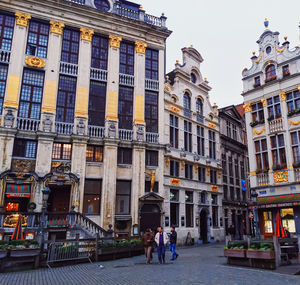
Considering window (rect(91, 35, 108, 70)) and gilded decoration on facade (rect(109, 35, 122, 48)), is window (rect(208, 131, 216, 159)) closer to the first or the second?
gilded decoration on facade (rect(109, 35, 122, 48))

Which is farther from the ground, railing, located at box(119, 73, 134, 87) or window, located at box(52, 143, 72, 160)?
railing, located at box(119, 73, 134, 87)

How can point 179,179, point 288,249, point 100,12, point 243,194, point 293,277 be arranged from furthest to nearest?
point 243,194 → point 179,179 → point 100,12 → point 288,249 → point 293,277

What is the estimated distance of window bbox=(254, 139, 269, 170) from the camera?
26.0 metres

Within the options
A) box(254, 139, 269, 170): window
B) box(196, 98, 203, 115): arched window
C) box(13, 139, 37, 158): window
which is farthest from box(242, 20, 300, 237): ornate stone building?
box(13, 139, 37, 158): window

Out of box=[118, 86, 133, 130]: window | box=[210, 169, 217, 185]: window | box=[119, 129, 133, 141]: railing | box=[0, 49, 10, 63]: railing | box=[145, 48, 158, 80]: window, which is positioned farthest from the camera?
box=[210, 169, 217, 185]: window

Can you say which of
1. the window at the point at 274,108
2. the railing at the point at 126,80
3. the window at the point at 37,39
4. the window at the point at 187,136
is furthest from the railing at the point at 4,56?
the window at the point at 274,108

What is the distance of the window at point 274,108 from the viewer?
26.1 metres

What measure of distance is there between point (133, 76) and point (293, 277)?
21.0 metres

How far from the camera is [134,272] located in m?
11.7

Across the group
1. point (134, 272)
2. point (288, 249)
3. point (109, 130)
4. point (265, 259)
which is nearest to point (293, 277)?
point (265, 259)

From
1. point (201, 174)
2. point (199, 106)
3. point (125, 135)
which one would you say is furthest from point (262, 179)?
point (125, 135)

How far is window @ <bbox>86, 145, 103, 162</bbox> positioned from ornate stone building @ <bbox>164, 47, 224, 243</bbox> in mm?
6389

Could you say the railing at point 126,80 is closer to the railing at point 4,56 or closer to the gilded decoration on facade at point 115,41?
the gilded decoration on facade at point 115,41

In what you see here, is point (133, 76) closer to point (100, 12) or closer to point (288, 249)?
point (100, 12)
